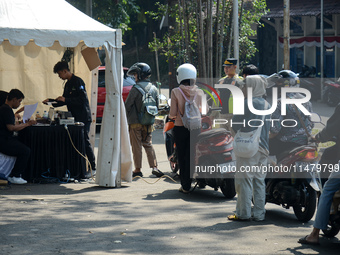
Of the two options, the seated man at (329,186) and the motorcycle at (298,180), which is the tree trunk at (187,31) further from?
the seated man at (329,186)

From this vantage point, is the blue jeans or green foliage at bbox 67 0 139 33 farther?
green foliage at bbox 67 0 139 33

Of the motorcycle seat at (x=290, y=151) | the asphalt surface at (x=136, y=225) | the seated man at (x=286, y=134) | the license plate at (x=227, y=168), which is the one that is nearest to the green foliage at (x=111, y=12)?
the asphalt surface at (x=136, y=225)

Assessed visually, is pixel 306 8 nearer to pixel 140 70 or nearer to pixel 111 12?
pixel 111 12

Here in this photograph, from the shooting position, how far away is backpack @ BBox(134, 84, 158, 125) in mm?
11023

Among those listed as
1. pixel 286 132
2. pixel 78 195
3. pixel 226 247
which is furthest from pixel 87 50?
pixel 226 247

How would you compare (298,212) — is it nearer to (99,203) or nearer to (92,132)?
(99,203)

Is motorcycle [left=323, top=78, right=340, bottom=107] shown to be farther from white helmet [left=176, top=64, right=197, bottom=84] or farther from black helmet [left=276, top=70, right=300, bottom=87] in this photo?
black helmet [left=276, top=70, right=300, bottom=87]

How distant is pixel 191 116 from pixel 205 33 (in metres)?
9.22

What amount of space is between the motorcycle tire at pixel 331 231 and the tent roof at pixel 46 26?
4.64 meters

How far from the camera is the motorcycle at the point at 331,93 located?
83.5ft

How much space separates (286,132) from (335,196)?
1527mm

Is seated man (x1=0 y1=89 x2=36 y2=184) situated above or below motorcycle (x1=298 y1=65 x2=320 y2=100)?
below

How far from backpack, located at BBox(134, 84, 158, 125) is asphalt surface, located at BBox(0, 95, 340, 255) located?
138cm

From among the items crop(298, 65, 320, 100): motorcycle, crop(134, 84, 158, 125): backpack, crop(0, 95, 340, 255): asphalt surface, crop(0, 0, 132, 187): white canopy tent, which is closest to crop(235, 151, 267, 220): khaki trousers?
crop(0, 95, 340, 255): asphalt surface
